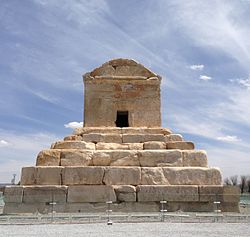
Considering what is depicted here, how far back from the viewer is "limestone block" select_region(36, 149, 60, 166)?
39.0 ft

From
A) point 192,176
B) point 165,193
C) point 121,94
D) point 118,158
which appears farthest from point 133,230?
point 121,94

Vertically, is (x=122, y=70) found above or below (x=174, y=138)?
above

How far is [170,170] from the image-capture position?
38.1 feet

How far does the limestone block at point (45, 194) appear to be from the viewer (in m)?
10.9

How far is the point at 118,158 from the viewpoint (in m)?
12.0

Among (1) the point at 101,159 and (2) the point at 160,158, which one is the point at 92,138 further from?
(2) the point at 160,158

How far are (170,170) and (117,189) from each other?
72.8 inches

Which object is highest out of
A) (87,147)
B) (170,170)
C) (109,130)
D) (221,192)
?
(109,130)

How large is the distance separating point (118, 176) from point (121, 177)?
0.10 metres

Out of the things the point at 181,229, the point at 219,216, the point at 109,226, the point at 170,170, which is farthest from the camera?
the point at 170,170

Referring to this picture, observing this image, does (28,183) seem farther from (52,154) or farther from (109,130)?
(109,130)

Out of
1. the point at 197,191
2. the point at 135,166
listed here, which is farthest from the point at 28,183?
the point at 197,191

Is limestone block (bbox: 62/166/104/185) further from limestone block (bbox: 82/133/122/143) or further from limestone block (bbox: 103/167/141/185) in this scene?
limestone block (bbox: 82/133/122/143)

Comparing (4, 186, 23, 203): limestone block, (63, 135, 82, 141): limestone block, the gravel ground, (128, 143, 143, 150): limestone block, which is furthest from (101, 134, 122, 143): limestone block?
the gravel ground
